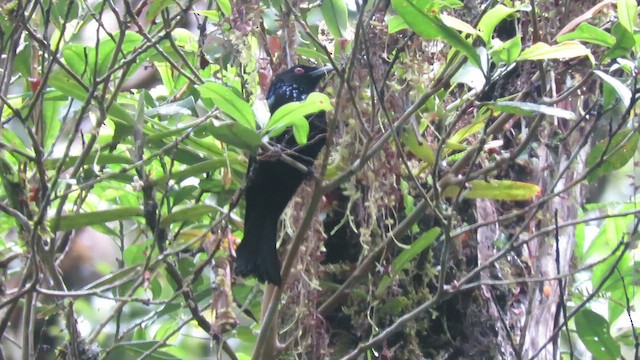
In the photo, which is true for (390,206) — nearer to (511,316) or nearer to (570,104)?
(511,316)

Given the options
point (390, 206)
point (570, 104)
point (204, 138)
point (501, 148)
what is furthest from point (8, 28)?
point (570, 104)

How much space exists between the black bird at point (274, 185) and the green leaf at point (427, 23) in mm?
585

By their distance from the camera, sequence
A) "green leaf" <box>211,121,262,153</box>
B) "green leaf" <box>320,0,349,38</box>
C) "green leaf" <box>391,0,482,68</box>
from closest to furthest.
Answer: "green leaf" <box>391,0,482,68</box> < "green leaf" <box>211,121,262,153</box> < "green leaf" <box>320,0,349,38</box>

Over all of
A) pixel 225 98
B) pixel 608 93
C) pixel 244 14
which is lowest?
pixel 225 98

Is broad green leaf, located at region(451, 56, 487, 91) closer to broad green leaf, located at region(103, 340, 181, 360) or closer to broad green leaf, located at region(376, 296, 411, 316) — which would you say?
broad green leaf, located at region(376, 296, 411, 316)

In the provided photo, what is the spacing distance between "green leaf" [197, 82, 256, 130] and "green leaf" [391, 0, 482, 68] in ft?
1.45

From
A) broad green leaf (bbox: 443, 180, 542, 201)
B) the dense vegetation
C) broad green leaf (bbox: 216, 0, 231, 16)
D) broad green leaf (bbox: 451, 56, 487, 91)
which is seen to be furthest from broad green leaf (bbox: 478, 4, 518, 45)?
broad green leaf (bbox: 216, 0, 231, 16)

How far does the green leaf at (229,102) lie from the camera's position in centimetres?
196

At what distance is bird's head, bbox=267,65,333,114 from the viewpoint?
8.89 feet

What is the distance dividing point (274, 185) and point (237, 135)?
24.4 inches

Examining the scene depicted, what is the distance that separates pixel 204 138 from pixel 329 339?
0.82 metres

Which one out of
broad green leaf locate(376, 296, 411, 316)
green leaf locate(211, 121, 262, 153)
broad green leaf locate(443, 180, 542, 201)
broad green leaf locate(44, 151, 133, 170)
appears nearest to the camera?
green leaf locate(211, 121, 262, 153)

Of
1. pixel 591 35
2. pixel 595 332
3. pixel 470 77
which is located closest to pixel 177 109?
pixel 470 77

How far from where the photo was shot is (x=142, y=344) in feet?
8.73
